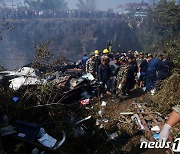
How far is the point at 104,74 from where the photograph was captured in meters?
8.54

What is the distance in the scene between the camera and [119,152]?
5172 mm

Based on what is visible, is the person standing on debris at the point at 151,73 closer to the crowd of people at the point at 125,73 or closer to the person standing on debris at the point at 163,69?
the crowd of people at the point at 125,73

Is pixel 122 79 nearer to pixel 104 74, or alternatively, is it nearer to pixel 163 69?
pixel 104 74

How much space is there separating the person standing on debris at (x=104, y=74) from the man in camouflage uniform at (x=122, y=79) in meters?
0.45

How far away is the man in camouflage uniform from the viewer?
8.13m

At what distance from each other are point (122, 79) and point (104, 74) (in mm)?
718

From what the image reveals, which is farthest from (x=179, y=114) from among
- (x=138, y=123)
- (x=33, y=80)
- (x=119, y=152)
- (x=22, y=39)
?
(x=22, y=39)

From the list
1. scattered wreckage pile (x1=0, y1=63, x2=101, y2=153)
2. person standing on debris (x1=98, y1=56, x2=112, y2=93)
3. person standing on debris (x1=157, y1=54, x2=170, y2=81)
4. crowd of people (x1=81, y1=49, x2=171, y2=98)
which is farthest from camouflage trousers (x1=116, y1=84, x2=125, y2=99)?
scattered wreckage pile (x1=0, y1=63, x2=101, y2=153)

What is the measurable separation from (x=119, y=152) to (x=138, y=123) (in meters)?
1.40

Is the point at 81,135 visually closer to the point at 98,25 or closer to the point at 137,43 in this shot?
the point at 137,43

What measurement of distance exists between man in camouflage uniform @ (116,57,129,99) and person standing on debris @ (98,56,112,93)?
1.47 feet

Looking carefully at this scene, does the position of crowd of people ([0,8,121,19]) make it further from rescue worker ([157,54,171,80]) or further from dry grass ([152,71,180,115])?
dry grass ([152,71,180,115])

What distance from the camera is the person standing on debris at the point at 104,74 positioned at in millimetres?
8445

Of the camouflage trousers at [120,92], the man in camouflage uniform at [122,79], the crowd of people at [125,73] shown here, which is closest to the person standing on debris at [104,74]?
the crowd of people at [125,73]
